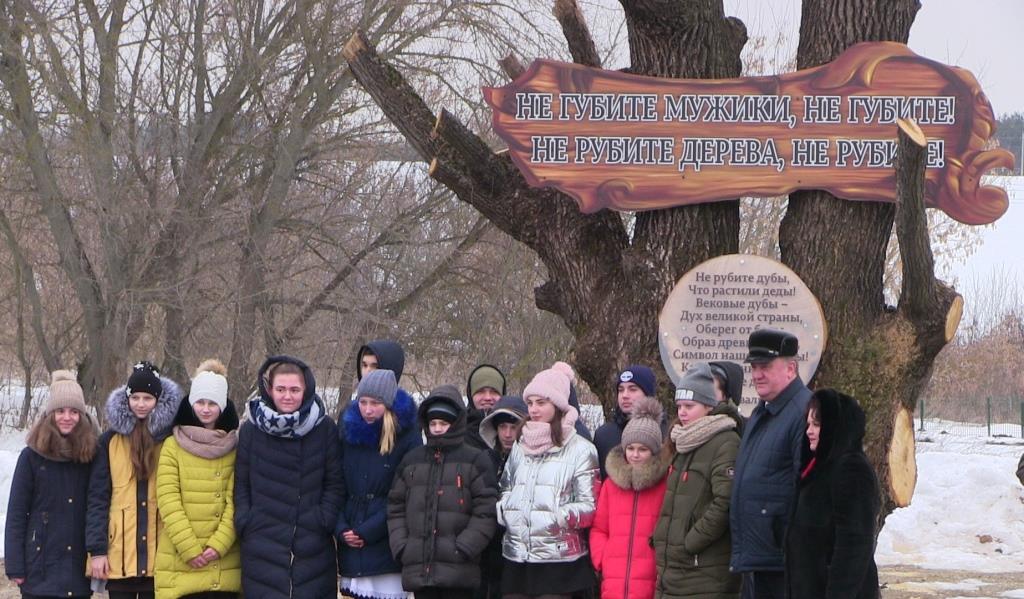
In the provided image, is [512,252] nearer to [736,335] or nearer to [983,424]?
[736,335]

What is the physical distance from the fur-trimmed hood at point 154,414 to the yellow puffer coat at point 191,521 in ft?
0.40

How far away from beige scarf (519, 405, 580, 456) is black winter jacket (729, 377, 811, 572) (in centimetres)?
98

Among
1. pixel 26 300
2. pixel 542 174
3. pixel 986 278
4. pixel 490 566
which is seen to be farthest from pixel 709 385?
pixel 986 278

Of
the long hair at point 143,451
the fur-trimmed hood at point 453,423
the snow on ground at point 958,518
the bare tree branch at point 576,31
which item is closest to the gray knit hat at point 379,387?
the fur-trimmed hood at point 453,423

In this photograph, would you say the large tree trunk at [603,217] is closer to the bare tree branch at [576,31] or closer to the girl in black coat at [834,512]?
the bare tree branch at [576,31]

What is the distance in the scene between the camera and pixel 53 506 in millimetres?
6426

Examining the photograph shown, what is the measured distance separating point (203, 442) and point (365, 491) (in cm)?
82

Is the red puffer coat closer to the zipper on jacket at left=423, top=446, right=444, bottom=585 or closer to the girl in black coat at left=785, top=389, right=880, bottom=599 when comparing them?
the zipper on jacket at left=423, top=446, right=444, bottom=585

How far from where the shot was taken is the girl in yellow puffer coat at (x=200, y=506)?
629 cm

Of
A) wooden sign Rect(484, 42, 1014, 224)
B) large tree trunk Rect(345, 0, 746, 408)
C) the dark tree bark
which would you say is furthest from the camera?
large tree trunk Rect(345, 0, 746, 408)

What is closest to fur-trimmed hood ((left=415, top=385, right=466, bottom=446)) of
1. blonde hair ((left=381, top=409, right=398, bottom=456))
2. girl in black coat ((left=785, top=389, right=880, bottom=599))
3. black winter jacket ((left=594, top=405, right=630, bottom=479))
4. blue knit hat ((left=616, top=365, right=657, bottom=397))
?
blonde hair ((left=381, top=409, right=398, bottom=456))

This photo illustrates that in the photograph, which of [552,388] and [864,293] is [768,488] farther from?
[864,293]

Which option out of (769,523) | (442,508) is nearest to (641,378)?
(442,508)

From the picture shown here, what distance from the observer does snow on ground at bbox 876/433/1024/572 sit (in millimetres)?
12773
